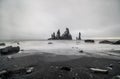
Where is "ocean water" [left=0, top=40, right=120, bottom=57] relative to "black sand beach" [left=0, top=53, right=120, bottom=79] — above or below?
below

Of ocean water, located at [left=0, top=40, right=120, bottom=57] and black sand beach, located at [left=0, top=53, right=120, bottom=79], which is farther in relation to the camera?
ocean water, located at [left=0, top=40, right=120, bottom=57]

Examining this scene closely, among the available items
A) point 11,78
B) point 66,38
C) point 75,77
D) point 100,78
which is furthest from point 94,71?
point 66,38

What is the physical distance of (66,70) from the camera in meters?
8.53

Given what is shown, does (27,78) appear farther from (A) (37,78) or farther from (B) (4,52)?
(B) (4,52)

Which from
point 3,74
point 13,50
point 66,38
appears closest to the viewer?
point 3,74

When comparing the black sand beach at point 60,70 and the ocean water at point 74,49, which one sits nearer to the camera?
the black sand beach at point 60,70

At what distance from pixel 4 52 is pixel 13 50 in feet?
8.92

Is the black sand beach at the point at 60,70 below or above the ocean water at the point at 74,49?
above

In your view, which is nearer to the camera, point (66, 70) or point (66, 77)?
point (66, 77)

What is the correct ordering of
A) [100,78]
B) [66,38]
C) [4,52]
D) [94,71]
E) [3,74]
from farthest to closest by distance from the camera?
[66,38]
[4,52]
[94,71]
[3,74]
[100,78]

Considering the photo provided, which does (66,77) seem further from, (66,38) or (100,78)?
(66,38)

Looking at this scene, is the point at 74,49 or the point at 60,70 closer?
the point at 60,70

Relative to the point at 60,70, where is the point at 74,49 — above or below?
below

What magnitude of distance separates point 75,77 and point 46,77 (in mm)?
2301
